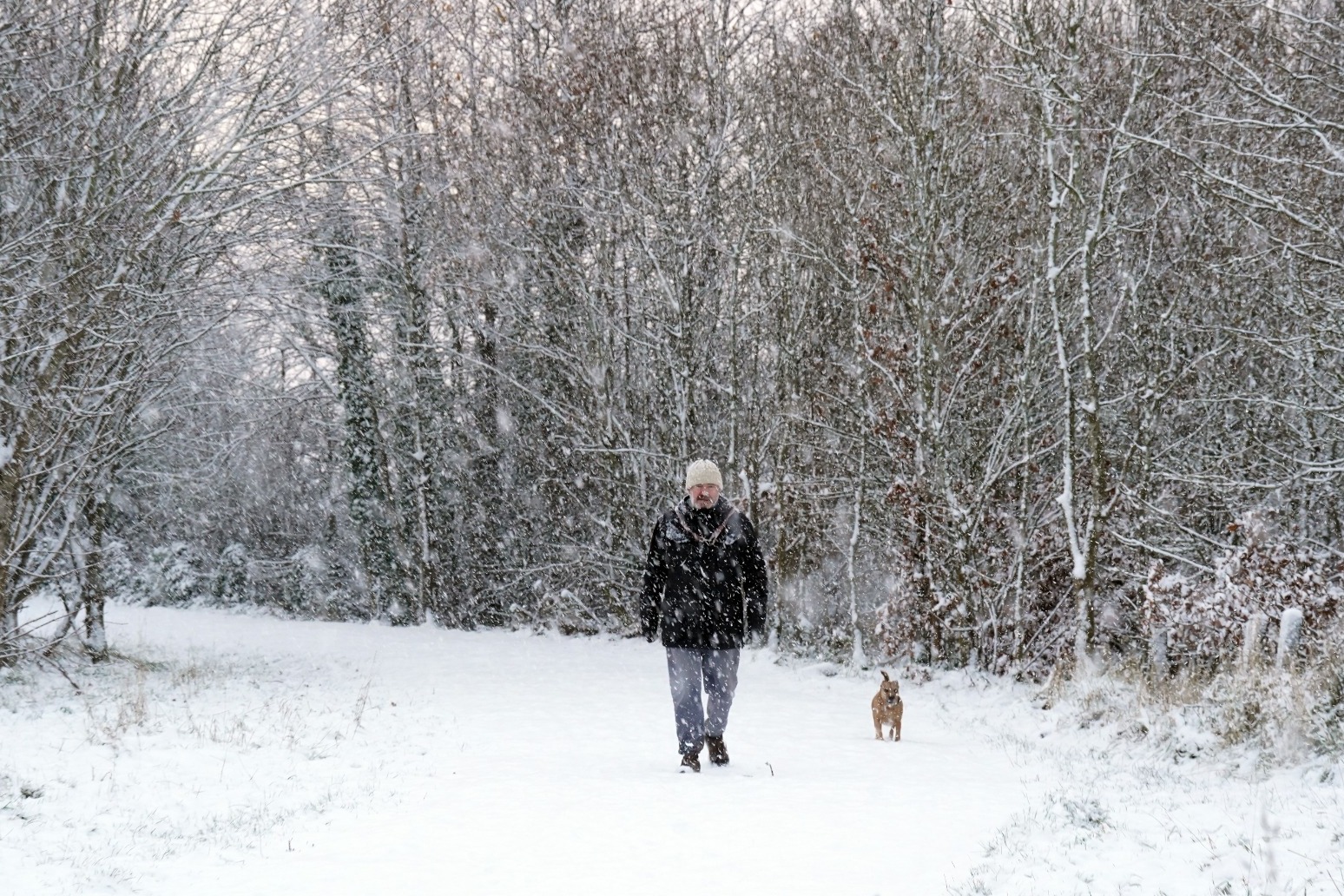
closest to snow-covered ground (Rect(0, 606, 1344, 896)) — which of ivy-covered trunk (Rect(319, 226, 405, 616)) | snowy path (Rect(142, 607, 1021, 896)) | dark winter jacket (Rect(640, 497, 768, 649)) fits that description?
snowy path (Rect(142, 607, 1021, 896))

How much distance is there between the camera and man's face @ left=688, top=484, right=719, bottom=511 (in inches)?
272

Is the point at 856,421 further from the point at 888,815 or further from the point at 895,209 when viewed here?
the point at 888,815

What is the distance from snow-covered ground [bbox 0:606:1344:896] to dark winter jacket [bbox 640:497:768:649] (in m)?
0.98

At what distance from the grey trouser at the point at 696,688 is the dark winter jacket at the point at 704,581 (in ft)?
0.35

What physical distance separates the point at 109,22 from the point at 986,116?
10444 mm

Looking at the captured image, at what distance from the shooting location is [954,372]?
1359cm

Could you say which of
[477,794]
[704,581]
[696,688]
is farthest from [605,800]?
[704,581]

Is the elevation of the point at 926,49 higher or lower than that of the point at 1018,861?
higher

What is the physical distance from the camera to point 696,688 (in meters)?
7.00

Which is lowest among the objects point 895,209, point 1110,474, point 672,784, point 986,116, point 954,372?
point 672,784

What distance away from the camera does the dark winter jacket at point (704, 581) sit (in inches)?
272

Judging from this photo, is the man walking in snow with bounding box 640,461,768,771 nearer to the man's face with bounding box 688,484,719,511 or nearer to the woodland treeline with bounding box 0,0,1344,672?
the man's face with bounding box 688,484,719,511

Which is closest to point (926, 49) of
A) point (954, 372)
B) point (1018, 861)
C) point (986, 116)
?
point (986, 116)

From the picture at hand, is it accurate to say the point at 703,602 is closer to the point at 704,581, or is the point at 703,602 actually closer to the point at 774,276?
the point at 704,581
